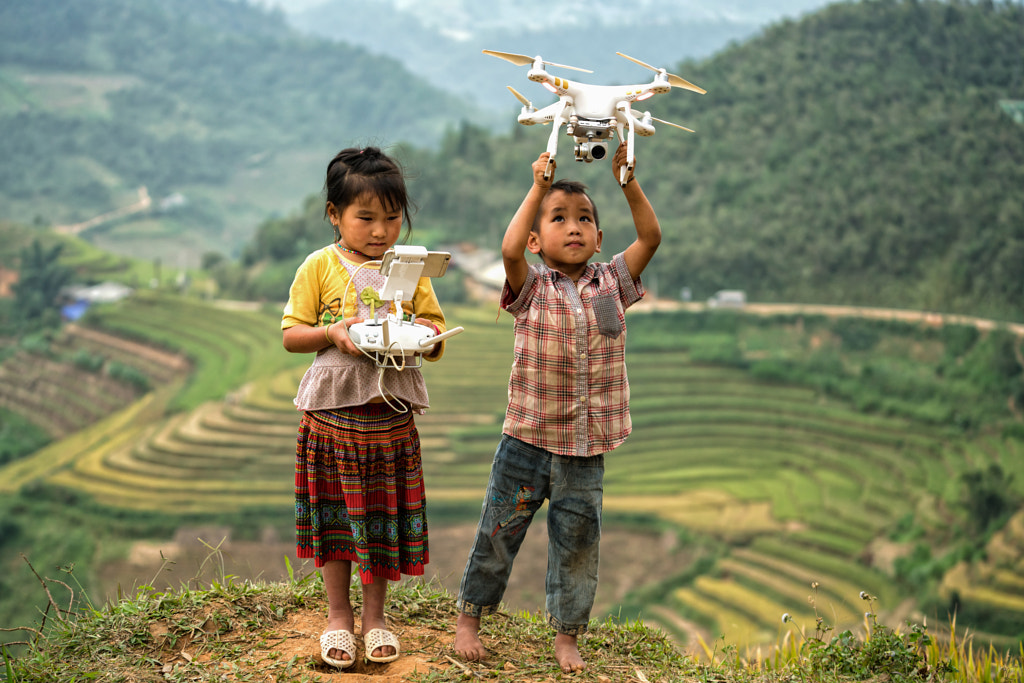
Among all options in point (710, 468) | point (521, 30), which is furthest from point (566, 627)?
point (521, 30)

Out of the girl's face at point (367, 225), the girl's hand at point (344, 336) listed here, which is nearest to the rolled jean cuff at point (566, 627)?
the girl's hand at point (344, 336)

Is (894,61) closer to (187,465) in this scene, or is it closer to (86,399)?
(187,465)

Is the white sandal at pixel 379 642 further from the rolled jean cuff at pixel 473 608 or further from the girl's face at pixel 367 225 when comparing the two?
the girl's face at pixel 367 225

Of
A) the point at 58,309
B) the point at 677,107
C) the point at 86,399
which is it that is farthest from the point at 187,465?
the point at 677,107

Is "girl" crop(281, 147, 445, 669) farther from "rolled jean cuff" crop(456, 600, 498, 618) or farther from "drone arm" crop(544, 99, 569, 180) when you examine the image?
"drone arm" crop(544, 99, 569, 180)

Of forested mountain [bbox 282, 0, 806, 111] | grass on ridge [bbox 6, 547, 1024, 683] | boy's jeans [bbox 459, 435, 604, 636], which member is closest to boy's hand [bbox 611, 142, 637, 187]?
boy's jeans [bbox 459, 435, 604, 636]

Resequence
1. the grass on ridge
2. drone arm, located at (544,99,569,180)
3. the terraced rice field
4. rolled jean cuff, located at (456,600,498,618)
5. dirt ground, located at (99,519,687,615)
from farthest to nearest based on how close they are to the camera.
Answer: dirt ground, located at (99,519,687,615) < the terraced rice field < rolled jean cuff, located at (456,600,498,618) < the grass on ridge < drone arm, located at (544,99,569,180)
